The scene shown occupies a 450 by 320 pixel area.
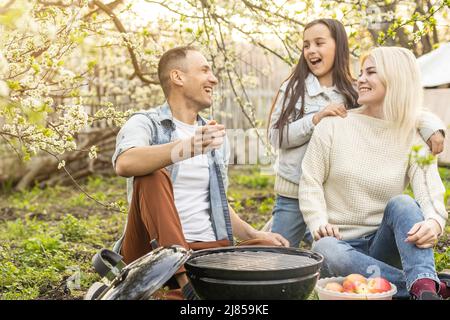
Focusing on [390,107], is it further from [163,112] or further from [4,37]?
[4,37]

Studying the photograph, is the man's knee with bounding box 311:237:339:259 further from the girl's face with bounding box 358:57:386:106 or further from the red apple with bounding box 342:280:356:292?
the girl's face with bounding box 358:57:386:106

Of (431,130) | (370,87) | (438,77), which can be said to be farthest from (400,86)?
(438,77)

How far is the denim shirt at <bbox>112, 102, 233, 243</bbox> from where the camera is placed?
318cm

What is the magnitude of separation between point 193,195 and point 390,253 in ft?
3.26

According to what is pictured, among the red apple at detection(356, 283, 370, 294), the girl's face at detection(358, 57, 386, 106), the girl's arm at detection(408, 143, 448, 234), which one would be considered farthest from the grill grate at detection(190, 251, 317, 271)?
the girl's face at detection(358, 57, 386, 106)

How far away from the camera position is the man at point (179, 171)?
2900mm

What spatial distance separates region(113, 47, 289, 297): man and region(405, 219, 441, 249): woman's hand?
0.62 meters

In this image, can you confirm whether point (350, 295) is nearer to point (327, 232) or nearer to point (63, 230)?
point (327, 232)

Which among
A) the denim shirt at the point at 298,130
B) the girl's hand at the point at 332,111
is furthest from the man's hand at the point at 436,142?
the denim shirt at the point at 298,130

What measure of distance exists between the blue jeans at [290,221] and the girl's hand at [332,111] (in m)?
0.49

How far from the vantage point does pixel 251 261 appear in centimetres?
270

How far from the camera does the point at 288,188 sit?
12.1 ft
